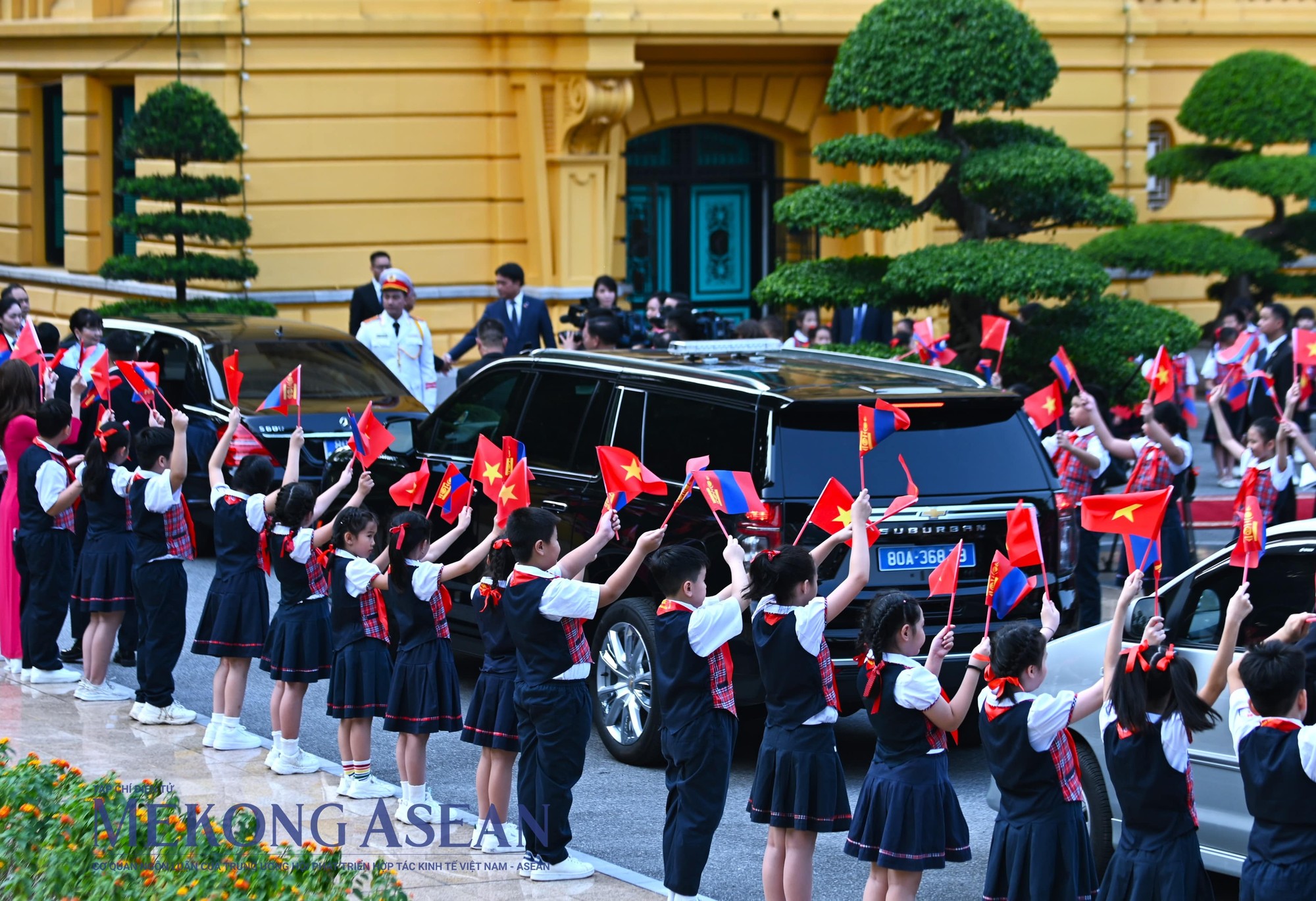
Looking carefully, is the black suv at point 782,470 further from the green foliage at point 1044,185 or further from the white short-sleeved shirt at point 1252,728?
the green foliage at point 1044,185

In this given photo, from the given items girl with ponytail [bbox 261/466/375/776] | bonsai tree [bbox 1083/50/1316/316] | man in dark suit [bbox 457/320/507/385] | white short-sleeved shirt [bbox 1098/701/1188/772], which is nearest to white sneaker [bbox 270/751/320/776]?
girl with ponytail [bbox 261/466/375/776]

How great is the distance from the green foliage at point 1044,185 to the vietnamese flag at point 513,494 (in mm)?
8092

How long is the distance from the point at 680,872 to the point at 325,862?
1.23 metres

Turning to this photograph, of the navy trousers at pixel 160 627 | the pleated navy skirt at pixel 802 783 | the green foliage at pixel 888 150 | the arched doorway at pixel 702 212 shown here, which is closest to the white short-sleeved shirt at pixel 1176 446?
the green foliage at pixel 888 150

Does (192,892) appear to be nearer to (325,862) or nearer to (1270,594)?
(325,862)

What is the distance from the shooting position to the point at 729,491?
7188mm

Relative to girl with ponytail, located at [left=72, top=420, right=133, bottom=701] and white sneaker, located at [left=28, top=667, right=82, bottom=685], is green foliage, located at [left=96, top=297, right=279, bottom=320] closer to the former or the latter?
white sneaker, located at [left=28, top=667, right=82, bottom=685]

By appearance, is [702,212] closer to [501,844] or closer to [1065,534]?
[1065,534]

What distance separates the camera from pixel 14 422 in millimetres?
9922

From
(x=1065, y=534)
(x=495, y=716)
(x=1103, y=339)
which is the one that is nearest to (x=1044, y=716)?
(x=495, y=716)

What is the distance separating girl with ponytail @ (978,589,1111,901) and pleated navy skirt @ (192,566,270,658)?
4.01 m

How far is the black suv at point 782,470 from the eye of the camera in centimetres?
794

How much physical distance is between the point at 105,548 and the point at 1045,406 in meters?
5.08

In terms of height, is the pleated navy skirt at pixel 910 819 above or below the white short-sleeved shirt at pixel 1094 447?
below
